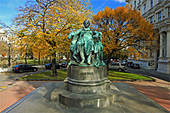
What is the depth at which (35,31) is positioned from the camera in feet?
42.1

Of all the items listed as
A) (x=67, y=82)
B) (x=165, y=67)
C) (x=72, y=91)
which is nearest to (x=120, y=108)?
(x=72, y=91)

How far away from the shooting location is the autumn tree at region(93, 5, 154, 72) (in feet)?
49.0

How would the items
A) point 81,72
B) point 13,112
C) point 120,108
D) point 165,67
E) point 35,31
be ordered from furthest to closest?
point 165,67
point 35,31
point 81,72
point 120,108
point 13,112

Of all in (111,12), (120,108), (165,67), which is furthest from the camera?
(165,67)

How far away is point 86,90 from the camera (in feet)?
20.6

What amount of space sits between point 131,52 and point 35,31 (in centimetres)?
1240

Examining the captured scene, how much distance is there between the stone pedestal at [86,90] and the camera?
18.2ft

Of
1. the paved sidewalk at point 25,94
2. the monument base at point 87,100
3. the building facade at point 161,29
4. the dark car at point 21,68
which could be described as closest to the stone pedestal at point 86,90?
the monument base at point 87,100

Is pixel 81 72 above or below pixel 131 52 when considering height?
below

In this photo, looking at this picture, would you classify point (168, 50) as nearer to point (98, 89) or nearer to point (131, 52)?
point (131, 52)

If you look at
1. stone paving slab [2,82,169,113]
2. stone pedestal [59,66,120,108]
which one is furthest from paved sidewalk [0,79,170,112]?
stone pedestal [59,66,120,108]

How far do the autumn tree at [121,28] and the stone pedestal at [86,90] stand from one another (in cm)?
866

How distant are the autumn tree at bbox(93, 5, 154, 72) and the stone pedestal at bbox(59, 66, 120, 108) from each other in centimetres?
866

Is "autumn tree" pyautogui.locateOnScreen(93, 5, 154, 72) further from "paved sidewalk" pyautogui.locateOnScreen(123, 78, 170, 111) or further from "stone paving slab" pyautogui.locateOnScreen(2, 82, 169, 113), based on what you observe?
"stone paving slab" pyautogui.locateOnScreen(2, 82, 169, 113)
